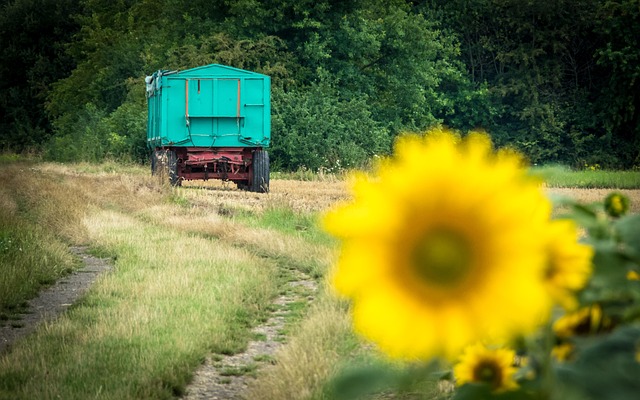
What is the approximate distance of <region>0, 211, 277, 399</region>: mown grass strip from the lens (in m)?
5.56

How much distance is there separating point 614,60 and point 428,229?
35.7 metres

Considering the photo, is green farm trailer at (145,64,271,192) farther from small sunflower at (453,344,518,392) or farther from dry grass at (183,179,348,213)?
small sunflower at (453,344,518,392)

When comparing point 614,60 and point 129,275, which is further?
point 614,60

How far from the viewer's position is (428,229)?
1.10m

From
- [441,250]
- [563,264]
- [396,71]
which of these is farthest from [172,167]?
[441,250]

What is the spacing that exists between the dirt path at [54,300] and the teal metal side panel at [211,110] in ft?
32.9

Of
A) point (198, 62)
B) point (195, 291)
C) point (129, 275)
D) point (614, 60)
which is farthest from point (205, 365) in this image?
point (614, 60)

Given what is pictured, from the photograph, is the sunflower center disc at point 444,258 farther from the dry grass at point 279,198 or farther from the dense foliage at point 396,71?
the dense foliage at point 396,71

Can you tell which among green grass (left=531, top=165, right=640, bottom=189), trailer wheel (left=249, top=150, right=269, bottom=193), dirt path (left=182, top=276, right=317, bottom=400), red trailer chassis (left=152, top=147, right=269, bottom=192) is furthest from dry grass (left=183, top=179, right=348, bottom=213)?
dirt path (left=182, top=276, right=317, bottom=400)

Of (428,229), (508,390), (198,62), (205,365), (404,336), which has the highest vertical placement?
(198,62)

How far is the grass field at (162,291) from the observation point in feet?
18.4

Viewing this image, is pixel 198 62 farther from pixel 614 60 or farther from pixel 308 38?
pixel 614 60

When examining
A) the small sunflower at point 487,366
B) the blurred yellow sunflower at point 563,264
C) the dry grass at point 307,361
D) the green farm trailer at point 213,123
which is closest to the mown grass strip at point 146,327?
the dry grass at point 307,361

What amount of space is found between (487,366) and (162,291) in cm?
703
